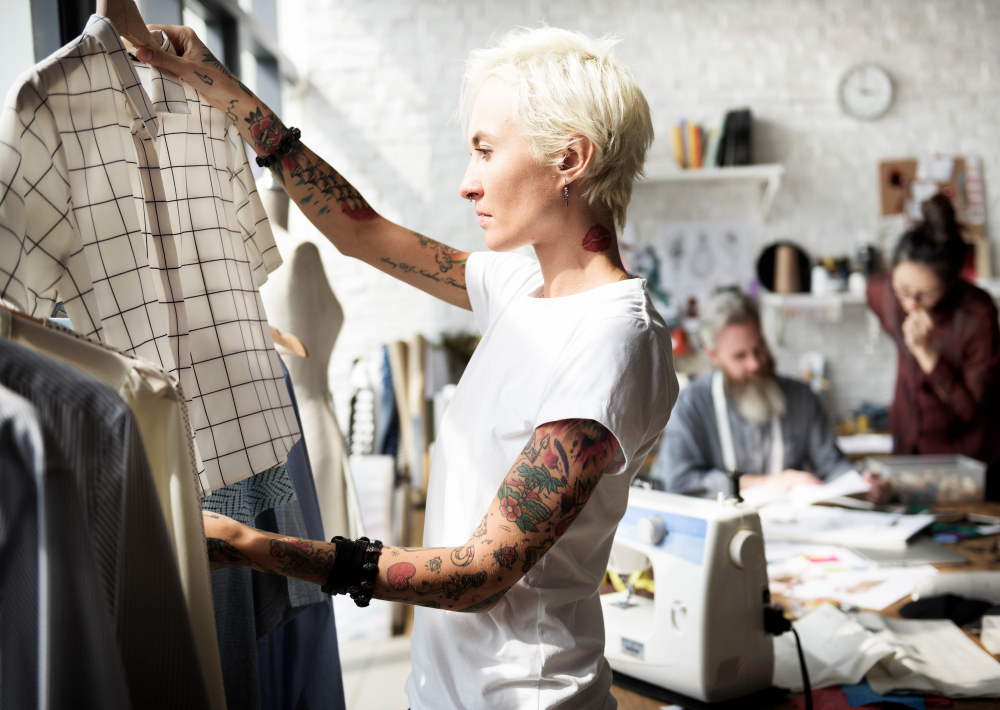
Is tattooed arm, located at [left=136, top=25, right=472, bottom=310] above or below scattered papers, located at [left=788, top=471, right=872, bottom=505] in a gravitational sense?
above

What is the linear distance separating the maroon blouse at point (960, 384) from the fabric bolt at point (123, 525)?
3.51 meters

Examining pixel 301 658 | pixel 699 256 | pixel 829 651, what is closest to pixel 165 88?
pixel 301 658

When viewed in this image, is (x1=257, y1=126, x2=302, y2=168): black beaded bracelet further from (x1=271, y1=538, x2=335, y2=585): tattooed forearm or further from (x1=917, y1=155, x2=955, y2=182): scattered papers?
(x1=917, y1=155, x2=955, y2=182): scattered papers

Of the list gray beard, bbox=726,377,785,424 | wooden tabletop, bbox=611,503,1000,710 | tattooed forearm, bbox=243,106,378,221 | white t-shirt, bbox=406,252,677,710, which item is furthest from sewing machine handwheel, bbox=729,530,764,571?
gray beard, bbox=726,377,785,424

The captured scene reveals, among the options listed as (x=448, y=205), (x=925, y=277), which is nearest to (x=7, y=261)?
(x=925, y=277)

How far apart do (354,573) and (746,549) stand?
28.3 inches

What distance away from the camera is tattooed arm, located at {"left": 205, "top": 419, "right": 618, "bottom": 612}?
0.78 metres

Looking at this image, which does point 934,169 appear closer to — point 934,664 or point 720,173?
point 720,173

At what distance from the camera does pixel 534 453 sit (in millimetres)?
804

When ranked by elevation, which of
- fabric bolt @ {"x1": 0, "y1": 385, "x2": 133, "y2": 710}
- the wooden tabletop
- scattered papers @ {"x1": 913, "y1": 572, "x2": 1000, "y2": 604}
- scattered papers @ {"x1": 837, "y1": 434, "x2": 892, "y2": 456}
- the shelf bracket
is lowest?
scattered papers @ {"x1": 837, "y1": 434, "x2": 892, "y2": 456}

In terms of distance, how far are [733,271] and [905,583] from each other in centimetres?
310

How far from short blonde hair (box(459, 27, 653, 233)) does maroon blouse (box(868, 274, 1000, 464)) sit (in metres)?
2.94

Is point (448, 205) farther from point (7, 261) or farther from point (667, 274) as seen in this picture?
point (7, 261)

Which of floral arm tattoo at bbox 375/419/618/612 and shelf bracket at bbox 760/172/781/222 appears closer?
floral arm tattoo at bbox 375/419/618/612
